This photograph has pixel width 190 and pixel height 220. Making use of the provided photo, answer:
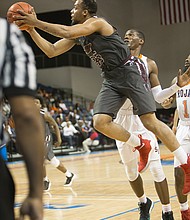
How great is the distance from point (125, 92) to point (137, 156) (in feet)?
3.12

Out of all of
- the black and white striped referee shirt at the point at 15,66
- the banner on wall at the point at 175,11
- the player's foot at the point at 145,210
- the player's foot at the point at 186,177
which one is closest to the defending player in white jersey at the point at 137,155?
the player's foot at the point at 145,210

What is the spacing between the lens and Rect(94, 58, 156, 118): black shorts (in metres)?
4.62

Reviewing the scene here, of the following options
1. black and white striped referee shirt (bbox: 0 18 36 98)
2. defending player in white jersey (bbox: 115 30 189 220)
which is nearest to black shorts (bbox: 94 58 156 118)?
defending player in white jersey (bbox: 115 30 189 220)

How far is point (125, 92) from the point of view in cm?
470

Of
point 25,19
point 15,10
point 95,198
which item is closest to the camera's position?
point 25,19

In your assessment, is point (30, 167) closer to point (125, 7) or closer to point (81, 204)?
point (81, 204)

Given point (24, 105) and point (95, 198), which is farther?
point (95, 198)

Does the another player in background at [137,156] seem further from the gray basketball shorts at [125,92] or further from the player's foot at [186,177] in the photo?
the gray basketball shorts at [125,92]

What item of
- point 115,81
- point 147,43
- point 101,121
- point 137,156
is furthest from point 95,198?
point 147,43

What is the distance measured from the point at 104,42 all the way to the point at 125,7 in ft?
79.3

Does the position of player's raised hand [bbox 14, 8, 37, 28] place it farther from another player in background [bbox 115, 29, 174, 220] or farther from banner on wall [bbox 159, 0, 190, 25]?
banner on wall [bbox 159, 0, 190, 25]

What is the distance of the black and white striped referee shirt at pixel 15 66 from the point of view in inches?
68.6

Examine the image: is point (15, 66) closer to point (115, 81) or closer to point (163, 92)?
point (115, 81)

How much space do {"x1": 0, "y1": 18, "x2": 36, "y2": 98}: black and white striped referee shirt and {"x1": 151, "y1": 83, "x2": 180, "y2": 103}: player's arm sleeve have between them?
323 centimetres
